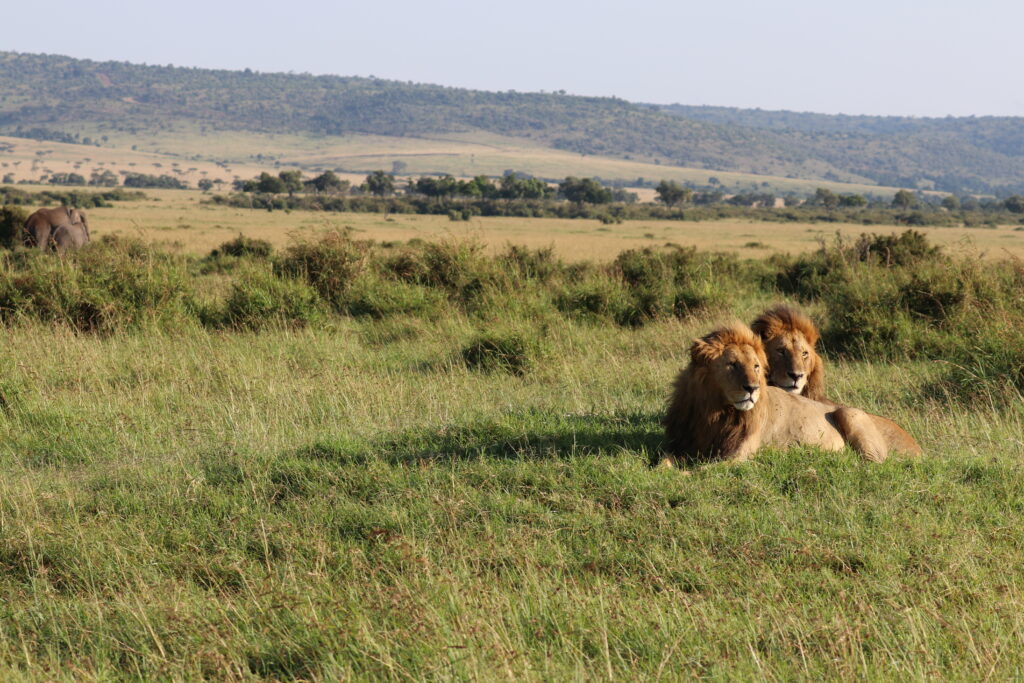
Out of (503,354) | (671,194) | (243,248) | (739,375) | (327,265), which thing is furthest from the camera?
(671,194)

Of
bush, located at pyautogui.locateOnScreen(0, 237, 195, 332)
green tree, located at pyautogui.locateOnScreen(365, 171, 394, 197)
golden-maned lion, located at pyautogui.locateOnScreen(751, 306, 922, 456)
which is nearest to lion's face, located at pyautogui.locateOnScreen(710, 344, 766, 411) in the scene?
golden-maned lion, located at pyautogui.locateOnScreen(751, 306, 922, 456)

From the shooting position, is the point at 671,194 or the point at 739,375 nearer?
the point at 739,375

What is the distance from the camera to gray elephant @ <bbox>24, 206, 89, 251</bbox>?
57.1 ft

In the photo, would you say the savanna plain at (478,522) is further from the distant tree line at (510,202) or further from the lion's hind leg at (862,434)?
the distant tree line at (510,202)

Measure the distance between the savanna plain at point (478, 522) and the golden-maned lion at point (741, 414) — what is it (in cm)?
22

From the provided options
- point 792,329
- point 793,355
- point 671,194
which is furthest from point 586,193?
point 793,355

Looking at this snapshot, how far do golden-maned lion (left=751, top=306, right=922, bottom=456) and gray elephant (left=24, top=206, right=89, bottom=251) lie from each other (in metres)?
14.1

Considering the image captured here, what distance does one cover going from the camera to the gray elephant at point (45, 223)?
17.4 metres

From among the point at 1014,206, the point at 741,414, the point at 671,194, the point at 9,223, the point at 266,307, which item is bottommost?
the point at 266,307

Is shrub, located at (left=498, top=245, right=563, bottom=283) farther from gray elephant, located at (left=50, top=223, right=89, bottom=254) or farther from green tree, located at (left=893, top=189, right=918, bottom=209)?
green tree, located at (left=893, top=189, right=918, bottom=209)

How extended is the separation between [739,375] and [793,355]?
1338mm

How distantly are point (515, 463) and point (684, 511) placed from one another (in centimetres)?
122

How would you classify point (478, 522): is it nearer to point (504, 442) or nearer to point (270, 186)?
point (504, 442)

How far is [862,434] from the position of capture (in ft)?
20.7
